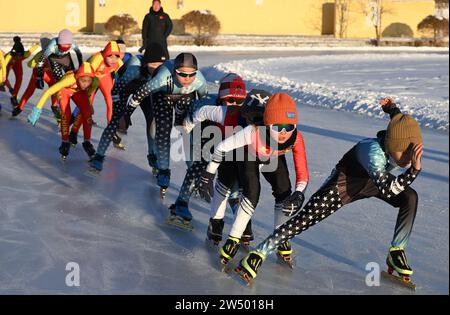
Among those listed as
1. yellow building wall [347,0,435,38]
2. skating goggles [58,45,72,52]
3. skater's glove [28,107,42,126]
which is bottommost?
→ skater's glove [28,107,42,126]

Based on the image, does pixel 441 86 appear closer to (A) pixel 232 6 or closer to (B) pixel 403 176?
(B) pixel 403 176

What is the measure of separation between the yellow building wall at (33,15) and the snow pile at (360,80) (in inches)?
543

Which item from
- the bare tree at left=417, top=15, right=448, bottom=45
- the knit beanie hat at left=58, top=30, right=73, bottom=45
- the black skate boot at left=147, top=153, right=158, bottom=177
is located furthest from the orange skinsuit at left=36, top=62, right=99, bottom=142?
the bare tree at left=417, top=15, right=448, bottom=45

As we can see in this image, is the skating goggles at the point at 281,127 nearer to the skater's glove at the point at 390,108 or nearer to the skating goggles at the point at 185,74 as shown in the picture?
the skater's glove at the point at 390,108

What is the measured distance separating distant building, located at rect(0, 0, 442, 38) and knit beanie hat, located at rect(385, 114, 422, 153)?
32.7 m

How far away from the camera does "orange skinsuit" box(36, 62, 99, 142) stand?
8.15 meters

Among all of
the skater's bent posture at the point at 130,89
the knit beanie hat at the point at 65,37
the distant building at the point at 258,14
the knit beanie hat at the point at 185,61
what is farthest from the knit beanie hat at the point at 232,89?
the distant building at the point at 258,14

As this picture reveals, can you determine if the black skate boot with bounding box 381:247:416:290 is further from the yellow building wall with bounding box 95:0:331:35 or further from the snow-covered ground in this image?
the yellow building wall with bounding box 95:0:331:35

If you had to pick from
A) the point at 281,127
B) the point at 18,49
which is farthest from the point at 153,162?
the point at 18,49

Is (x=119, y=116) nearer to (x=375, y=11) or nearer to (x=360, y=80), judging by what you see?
(x=360, y=80)

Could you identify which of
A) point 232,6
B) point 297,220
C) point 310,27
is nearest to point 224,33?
point 232,6

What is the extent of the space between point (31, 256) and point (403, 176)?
247 cm

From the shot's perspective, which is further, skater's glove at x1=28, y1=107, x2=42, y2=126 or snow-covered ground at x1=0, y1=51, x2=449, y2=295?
skater's glove at x1=28, y1=107, x2=42, y2=126
